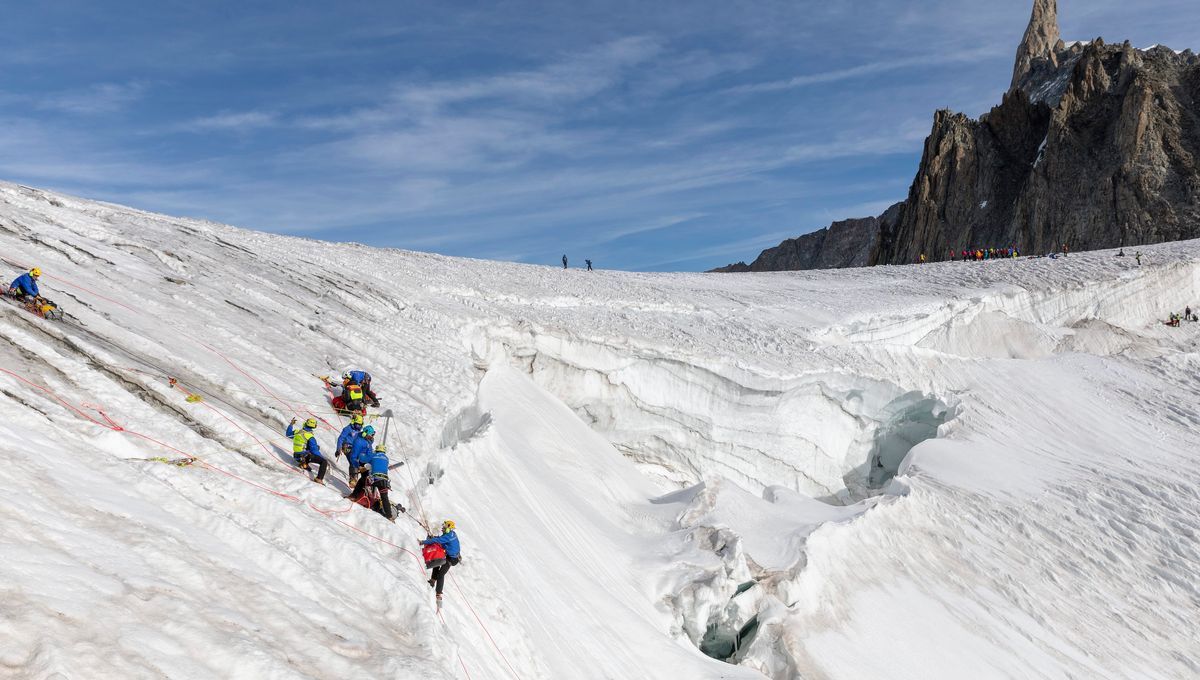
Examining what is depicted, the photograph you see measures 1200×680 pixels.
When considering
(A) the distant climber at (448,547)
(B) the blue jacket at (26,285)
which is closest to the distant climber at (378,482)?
(A) the distant climber at (448,547)

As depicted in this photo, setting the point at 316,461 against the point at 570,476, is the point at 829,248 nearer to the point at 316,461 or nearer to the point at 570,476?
the point at 570,476

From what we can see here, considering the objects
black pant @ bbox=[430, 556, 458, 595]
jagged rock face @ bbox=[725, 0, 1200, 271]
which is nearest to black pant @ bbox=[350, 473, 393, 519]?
black pant @ bbox=[430, 556, 458, 595]

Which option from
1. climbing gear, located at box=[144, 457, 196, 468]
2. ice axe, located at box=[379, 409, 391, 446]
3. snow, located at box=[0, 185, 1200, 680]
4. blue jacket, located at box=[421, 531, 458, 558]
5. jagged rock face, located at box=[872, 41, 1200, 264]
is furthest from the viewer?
jagged rock face, located at box=[872, 41, 1200, 264]

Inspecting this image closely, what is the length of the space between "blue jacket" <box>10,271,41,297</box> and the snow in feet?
2.87

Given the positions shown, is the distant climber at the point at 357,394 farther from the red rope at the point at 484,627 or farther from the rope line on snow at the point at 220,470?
the red rope at the point at 484,627

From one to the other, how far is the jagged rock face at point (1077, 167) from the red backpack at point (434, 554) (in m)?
78.3

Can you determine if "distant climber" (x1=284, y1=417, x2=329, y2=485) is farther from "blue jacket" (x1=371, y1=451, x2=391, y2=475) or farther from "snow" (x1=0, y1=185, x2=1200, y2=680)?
"blue jacket" (x1=371, y1=451, x2=391, y2=475)

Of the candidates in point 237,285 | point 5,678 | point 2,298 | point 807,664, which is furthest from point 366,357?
point 5,678

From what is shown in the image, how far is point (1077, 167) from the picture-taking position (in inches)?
3091

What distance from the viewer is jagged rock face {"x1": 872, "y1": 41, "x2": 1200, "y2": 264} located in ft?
239

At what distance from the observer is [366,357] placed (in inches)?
697

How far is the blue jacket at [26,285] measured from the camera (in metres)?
12.0

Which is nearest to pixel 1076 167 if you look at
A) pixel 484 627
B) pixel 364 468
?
pixel 364 468

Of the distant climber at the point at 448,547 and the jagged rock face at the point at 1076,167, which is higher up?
the jagged rock face at the point at 1076,167
